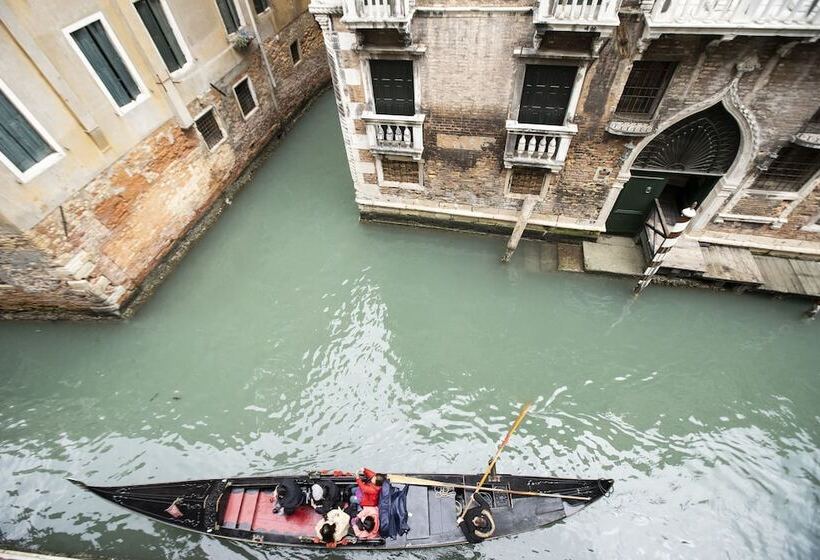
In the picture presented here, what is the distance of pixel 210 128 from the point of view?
9867 millimetres

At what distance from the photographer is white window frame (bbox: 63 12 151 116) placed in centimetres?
650

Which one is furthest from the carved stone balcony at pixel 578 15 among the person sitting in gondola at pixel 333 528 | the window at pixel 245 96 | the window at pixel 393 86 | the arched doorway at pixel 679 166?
the window at pixel 245 96

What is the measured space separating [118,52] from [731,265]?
1198 centimetres

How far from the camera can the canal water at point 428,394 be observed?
5961mm

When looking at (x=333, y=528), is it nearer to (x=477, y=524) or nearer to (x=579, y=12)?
(x=477, y=524)

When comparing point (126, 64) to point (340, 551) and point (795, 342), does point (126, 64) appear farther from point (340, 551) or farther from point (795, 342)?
point (795, 342)

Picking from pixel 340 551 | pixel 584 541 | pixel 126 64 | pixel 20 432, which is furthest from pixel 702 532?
pixel 126 64

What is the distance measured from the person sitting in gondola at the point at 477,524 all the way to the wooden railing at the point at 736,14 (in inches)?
267

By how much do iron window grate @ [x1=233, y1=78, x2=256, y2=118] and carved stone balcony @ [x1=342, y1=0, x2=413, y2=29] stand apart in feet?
18.5

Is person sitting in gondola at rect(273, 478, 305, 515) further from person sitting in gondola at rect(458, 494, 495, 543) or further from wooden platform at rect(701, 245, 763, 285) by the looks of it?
wooden platform at rect(701, 245, 763, 285)

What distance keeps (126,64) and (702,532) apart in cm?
1190

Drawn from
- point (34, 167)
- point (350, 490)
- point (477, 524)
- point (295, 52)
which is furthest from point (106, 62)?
point (477, 524)

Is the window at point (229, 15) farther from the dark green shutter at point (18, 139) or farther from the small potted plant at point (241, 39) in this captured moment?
the dark green shutter at point (18, 139)

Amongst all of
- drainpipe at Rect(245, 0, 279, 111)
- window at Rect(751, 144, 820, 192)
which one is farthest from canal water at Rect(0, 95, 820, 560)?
drainpipe at Rect(245, 0, 279, 111)
